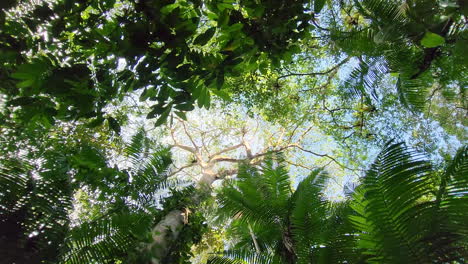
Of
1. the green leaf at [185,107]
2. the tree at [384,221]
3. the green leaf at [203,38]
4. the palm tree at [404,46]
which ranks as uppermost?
the palm tree at [404,46]

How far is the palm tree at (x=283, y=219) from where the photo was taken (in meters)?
2.89

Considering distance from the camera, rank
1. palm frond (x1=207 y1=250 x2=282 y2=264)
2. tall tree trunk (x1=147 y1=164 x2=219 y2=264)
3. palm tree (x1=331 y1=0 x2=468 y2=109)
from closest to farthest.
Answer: palm tree (x1=331 y1=0 x2=468 y2=109) < palm frond (x1=207 y1=250 x2=282 y2=264) < tall tree trunk (x1=147 y1=164 x2=219 y2=264)

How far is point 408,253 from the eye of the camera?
1910 millimetres

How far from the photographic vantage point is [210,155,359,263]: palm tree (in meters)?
2.89

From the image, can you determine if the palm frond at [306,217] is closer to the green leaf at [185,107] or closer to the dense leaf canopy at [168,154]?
the dense leaf canopy at [168,154]

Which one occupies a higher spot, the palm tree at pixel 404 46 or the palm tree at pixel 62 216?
the palm tree at pixel 404 46

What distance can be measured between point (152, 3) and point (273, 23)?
37.6 inches

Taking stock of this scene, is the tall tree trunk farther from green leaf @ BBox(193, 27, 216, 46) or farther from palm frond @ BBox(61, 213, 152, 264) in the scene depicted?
green leaf @ BBox(193, 27, 216, 46)

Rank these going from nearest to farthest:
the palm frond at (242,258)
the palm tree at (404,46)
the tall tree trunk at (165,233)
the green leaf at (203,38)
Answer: the green leaf at (203,38) < the palm tree at (404,46) < the palm frond at (242,258) < the tall tree trunk at (165,233)

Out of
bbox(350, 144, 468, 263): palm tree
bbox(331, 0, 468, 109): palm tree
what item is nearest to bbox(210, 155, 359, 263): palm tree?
bbox(350, 144, 468, 263): palm tree

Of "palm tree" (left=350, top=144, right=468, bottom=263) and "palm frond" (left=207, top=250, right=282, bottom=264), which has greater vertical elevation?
"palm tree" (left=350, top=144, right=468, bottom=263)

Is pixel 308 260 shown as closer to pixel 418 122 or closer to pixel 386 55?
pixel 386 55

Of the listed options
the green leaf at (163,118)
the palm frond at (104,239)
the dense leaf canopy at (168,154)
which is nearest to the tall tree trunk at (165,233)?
the dense leaf canopy at (168,154)

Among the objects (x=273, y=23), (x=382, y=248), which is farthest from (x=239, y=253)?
(x=273, y=23)
